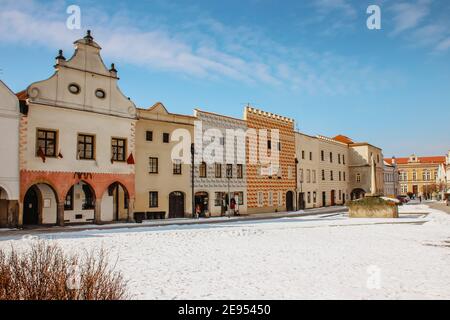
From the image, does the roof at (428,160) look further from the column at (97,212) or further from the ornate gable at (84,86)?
the column at (97,212)

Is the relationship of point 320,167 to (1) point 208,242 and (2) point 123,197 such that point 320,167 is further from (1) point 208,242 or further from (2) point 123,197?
(1) point 208,242

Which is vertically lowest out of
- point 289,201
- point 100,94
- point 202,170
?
point 289,201

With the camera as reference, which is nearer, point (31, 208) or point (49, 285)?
point (49, 285)

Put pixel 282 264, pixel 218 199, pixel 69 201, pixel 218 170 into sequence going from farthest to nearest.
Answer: pixel 218 170 → pixel 218 199 → pixel 69 201 → pixel 282 264

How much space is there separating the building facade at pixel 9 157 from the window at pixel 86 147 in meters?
4.25

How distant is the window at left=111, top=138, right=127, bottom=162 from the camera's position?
3036cm

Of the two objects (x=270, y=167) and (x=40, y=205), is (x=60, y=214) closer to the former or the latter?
(x=40, y=205)

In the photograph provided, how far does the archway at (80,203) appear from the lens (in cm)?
2851

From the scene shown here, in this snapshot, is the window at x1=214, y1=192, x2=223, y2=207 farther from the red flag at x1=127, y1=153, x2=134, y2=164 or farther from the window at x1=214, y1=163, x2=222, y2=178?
the red flag at x1=127, y1=153, x2=134, y2=164

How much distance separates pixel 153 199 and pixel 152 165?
2.79 metres

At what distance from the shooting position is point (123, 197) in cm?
3169

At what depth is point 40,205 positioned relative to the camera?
89.5 feet

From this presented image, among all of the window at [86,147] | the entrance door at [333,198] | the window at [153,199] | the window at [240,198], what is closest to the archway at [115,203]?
the window at [153,199]

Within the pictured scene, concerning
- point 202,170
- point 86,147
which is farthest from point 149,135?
point 202,170
